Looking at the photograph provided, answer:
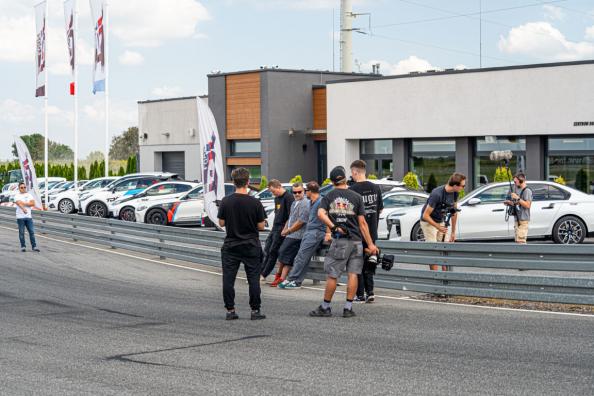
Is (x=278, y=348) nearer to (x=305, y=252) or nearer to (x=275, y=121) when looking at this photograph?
(x=305, y=252)

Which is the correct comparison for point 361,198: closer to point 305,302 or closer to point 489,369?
point 305,302

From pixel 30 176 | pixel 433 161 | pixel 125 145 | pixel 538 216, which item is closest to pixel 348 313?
pixel 538 216

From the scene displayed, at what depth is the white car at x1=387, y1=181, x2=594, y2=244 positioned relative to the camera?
2008 cm

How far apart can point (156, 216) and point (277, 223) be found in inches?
566

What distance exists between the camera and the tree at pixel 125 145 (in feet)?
358

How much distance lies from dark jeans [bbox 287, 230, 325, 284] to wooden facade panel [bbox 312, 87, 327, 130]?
3051 centimetres

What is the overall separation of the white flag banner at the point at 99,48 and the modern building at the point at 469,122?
1043 centimetres

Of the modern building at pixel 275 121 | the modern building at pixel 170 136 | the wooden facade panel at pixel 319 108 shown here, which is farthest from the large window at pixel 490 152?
the modern building at pixel 170 136

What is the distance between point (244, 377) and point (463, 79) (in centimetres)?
2983

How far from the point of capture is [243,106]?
46031 mm

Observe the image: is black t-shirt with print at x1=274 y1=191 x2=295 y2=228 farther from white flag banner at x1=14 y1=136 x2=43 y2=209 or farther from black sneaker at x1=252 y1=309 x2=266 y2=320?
white flag banner at x1=14 y1=136 x2=43 y2=209

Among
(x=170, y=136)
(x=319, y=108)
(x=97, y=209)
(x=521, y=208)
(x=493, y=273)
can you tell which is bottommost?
(x=493, y=273)

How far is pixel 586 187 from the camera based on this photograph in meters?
33.1

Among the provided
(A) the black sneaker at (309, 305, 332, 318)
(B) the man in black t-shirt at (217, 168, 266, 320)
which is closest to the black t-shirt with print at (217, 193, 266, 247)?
(B) the man in black t-shirt at (217, 168, 266, 320)
